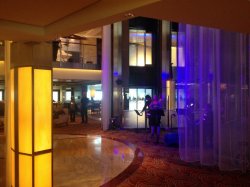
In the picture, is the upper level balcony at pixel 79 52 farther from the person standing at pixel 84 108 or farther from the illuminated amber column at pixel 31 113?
the illuminated amber column at pixel 31 113

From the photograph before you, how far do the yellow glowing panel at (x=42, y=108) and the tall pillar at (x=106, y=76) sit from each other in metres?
7.70

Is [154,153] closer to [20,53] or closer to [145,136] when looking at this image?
[145,136]

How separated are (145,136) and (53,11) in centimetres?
749

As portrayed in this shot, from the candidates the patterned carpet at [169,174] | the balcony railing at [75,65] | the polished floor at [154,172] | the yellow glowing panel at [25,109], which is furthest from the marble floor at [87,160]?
the balcony railing at [75,65]

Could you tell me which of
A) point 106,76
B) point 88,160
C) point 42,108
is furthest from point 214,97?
point 106,76

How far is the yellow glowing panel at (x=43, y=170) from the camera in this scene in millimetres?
3863

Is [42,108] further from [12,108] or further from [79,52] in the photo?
[79,52]

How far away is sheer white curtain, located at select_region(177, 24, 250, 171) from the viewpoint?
18.4ft

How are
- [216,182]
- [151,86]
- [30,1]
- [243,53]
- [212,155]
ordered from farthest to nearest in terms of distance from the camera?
[151,86], [212,155], [243,53], [216,182], [30,1]

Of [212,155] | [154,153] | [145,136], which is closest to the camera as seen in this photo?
[212,155]

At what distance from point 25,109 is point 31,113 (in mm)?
125

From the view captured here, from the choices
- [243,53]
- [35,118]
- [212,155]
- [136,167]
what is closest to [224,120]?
[212,155]

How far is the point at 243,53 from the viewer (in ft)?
18.4

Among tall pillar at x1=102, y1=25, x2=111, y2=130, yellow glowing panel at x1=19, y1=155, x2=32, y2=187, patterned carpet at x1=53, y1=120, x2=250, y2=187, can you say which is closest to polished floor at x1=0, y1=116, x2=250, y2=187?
patterned carpet at x1=53, y1=120, x2=250, y2=187
